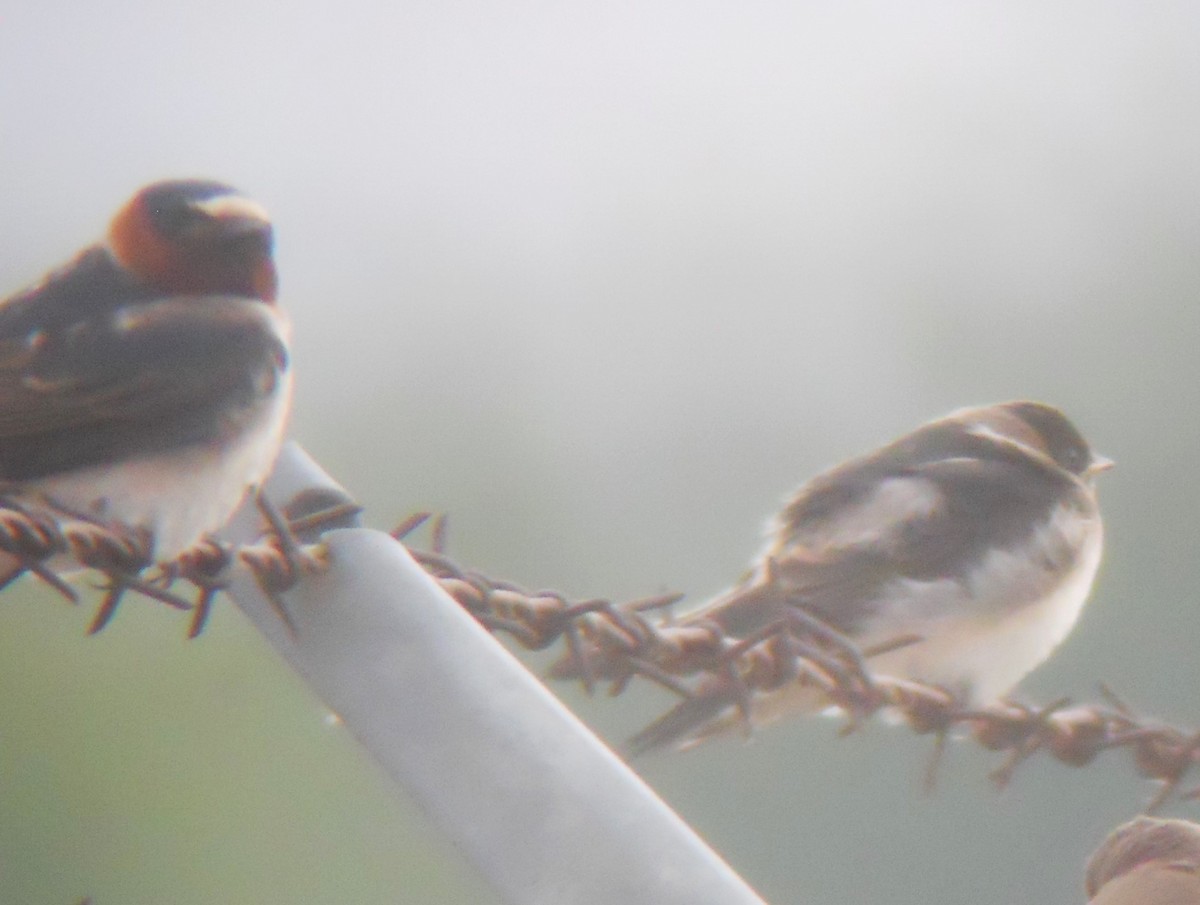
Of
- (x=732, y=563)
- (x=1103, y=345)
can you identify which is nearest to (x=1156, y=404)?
(x=1103, y=345)

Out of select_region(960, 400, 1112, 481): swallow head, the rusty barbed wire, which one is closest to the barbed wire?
the rusty barbed wire

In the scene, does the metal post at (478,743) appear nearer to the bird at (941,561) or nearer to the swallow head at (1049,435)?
the bird at (941,561)

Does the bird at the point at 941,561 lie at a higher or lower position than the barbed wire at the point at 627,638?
lower

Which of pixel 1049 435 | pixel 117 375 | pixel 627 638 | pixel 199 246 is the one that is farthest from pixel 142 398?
pixel 1049 435

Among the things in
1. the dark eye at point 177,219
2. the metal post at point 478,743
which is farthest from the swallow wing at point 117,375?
the metal post at point 478,743

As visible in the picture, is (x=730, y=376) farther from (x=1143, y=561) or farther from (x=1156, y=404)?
(x=1143, y=561)

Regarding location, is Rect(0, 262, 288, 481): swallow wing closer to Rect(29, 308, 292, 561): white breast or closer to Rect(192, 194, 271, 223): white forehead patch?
Rect(29, 308, 292, 561): white breast

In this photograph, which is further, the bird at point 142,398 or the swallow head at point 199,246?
the swallow head at point 199,246
